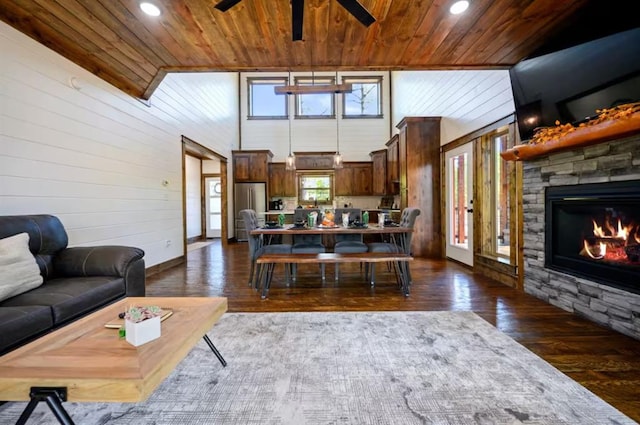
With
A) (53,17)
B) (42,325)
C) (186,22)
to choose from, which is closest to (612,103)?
(186,22)

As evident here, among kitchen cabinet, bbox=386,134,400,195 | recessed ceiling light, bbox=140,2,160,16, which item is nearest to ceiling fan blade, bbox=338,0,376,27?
recessed ceiling light, bbox=140,2,160,16

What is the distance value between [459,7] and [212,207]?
27.2ft

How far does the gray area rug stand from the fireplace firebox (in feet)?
3.57

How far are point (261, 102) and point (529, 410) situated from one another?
8994mm

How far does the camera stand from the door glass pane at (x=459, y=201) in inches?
198

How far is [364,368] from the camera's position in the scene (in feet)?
6.13

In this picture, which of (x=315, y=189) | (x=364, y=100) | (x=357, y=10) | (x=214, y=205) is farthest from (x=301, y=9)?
(x=214, y=205)

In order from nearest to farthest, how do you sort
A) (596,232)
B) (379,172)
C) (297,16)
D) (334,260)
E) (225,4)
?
(225,4) → (297,16) → (596,232) → (334,260) → (379,172)

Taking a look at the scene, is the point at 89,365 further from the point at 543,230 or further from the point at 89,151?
the point at 543,230

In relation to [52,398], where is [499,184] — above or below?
above

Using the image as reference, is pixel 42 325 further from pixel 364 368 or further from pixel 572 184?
pixel 572 184

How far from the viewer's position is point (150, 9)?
2521 mm

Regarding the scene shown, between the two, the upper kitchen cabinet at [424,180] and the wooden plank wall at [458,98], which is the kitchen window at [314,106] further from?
the upper kitchen cabinet at [424,180]

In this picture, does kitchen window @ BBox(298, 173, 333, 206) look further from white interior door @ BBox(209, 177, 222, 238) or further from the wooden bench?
the wooden bench
